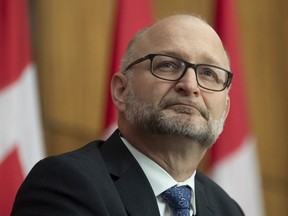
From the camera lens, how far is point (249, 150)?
290 cm

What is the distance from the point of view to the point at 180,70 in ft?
5.84

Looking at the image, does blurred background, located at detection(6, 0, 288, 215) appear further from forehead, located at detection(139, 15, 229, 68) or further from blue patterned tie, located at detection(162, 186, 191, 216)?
blue patterned tie, located at detection(162, 186, 191, 216)

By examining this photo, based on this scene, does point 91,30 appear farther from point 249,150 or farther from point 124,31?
point 249,150

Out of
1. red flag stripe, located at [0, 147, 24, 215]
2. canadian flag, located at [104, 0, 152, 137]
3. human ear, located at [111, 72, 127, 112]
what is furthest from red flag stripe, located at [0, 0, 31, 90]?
human ear, located at [111, 72, 127, 112]

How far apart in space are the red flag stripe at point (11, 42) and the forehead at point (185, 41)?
31.8 inches

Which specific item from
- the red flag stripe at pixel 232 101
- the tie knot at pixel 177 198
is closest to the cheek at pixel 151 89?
the tie knot at pixel 177 198

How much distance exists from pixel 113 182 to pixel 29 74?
1.04 m

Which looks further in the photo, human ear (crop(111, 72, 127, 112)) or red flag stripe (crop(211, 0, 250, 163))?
red flag stripe (crop(211, 0, 250, 163))

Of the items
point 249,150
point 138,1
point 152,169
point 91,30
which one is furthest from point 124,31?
point 152,169

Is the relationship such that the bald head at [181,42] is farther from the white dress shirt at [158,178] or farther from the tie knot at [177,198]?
the tie knot at [177,198]

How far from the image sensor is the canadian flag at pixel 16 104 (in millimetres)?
2432

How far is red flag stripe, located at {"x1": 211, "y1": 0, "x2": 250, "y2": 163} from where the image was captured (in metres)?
2.86

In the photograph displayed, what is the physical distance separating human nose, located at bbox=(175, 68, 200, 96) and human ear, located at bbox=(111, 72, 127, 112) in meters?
0.24

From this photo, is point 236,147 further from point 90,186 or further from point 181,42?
point 90,186
